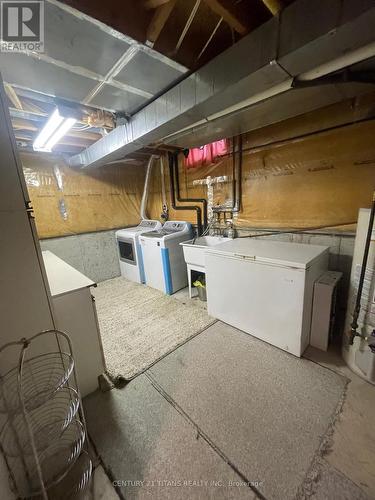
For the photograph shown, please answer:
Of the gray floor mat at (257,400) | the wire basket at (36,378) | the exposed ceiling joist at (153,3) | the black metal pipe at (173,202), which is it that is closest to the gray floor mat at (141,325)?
the gray floor mat at (257,400)

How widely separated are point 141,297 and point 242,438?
225 centimetres

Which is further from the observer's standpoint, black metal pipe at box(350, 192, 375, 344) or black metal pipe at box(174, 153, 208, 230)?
black metal pipe at box(174, 153, 208, 230)

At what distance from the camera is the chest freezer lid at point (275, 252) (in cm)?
174

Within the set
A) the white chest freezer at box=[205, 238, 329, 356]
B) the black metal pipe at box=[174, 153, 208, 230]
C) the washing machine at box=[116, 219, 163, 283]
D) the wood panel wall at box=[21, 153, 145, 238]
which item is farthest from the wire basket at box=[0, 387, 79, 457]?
the wood panel wall at box=[21, 153, 145, 238]

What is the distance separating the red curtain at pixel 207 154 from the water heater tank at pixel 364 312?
6.04 feet

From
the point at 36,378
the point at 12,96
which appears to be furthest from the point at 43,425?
the point at 12,96

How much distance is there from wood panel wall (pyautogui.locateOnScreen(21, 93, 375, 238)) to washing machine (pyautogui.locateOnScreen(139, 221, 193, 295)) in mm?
502

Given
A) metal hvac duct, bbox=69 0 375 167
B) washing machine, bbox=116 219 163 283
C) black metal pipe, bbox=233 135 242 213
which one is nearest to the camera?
metal hvac duct, bbox=69 0 375 167

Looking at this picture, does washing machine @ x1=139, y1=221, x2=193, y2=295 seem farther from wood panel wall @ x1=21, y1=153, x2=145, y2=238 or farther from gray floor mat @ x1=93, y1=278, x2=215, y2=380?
wood panel wall @ x1=21, y1=153, x2=145, y2=238

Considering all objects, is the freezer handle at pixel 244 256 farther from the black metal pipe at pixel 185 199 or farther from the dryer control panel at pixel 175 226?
the dryer control panel at pixel 175 226

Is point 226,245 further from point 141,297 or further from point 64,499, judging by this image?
point 64,499

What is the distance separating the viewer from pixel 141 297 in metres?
3.21

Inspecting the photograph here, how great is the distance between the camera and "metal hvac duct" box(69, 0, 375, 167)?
94 cm

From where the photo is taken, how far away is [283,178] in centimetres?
234
